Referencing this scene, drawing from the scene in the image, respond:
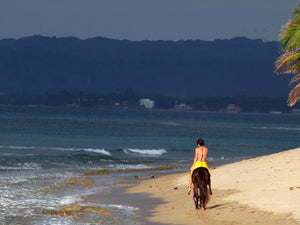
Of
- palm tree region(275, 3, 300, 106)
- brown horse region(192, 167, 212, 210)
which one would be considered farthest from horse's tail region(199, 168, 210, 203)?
palm tree region(275, 3, 300, 106)

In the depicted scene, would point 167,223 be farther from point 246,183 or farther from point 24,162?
point 24,162

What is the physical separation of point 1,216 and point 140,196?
5856 mm

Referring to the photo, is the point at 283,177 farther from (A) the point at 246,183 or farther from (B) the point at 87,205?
(B) the point at 87,205

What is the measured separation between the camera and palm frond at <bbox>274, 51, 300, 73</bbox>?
27.4m

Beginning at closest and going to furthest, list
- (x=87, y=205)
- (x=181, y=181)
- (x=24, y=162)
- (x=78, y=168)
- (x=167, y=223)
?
(x=167, y=223)
(x=87, y=205)
(x=181, y=181)
(x=78, y=168)
(x=24, y=162)

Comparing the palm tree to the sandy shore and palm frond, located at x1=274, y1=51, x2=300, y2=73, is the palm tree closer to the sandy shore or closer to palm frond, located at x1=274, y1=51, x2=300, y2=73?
palm frond, located at x1=274, y1=51, x2=300, y2=73

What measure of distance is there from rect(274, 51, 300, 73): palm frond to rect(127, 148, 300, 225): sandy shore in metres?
3.89

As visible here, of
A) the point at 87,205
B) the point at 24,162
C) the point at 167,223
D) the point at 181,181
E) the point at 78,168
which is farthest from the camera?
the point at 24,162

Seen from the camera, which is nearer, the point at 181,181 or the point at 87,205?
the point at 87,205

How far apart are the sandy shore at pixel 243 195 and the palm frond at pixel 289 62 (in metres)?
3.89

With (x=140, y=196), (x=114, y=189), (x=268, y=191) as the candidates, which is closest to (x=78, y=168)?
(x=114, y=189)

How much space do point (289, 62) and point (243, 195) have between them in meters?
10.9

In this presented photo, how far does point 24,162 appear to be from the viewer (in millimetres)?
39094

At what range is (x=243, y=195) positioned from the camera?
18.2 m
